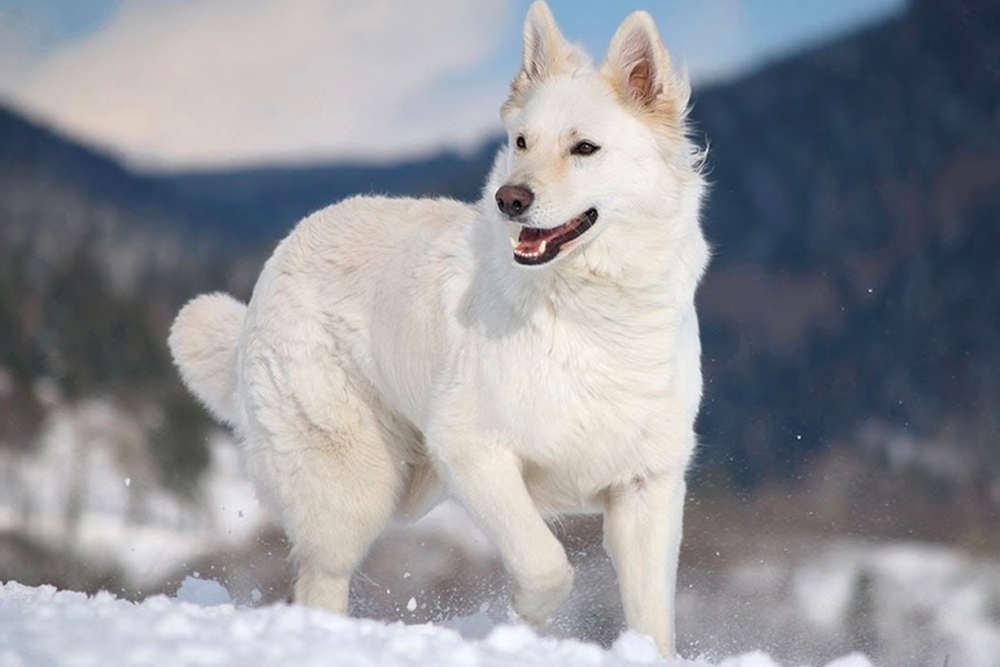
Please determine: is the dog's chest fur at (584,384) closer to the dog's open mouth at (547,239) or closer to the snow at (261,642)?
the dog's open mouth at (547,239)

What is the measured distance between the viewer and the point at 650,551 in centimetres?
559

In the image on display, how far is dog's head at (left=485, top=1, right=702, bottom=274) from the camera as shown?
5.14m

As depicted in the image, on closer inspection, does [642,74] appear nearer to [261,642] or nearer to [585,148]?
[585,148]

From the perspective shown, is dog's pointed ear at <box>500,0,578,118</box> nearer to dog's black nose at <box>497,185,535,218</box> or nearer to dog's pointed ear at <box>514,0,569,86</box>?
dog's pointed ear at <box>514,0,569,86</box>

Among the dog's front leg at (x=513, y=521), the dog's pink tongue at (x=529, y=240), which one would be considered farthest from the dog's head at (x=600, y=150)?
the dog's front leg at (x=513, y=521)

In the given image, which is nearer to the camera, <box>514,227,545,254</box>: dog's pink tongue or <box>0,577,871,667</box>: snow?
<box>0,577,871,667</box>: snow

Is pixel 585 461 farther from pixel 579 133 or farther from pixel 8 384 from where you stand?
pixel 8 384

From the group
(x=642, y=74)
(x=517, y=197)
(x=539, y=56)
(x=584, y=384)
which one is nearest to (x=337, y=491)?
(x=584, y=384)

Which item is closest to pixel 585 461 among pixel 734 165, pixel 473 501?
pixel 473 501

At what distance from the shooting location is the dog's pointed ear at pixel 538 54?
564cm

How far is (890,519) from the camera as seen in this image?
19.7 meters

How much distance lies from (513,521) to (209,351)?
2.78m

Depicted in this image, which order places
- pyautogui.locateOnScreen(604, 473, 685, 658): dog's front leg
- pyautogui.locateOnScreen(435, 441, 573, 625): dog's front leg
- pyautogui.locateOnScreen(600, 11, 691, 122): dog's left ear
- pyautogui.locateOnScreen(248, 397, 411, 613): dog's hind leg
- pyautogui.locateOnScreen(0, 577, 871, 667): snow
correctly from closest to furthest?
pyautogui.locateOnScreen(0, 577, 871, 667): snow
pyautogui.locateOnScreen(435, 441, 573, 625): dog's front leg
pyautogui.locateOnScreen(600, 11, 691, 122): dog's left ear
pyautogui.locateOnScreen(604, 473, 685, 658): dog's front leg
pyautogui.locateOnScreen(248, 397, 411, 613): dog's hind leg

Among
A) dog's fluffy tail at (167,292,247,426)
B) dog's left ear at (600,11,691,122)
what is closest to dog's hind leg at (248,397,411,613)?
dog's fluffy tail at (167,292,247,426)
